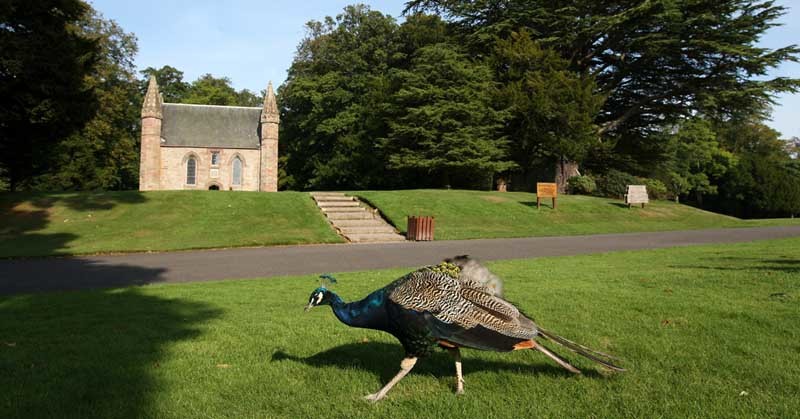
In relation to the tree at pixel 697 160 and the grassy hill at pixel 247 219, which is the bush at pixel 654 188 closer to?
the grassy hill at pixel 247 219

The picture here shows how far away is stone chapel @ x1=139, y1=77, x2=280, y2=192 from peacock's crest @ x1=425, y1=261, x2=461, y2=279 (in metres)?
51.2

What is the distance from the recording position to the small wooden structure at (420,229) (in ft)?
69.2

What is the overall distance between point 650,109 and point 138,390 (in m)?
43.7

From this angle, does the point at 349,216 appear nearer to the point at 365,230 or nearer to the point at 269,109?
the point at 365,230

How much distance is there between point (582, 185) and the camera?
3872 centimetres

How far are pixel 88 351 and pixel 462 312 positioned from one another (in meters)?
4.32

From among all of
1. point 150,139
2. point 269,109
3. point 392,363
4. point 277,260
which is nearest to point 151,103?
point 150,139

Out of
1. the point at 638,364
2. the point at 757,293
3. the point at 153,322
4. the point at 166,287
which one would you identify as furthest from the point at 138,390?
the point at 757,293

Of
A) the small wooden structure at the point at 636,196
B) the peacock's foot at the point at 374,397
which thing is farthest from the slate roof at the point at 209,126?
the peacock's foot at the point at 374,397

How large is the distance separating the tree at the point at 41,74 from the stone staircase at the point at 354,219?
1212 cm

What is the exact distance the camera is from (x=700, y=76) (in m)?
37.7

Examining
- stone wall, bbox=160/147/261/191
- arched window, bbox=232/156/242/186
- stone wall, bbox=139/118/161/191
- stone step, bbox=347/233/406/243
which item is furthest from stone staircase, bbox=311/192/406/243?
stone wall, bbox=139/118/161/191

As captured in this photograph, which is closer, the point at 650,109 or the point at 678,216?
the point at 678,216

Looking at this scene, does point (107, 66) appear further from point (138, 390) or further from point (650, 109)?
point (138, 390)
